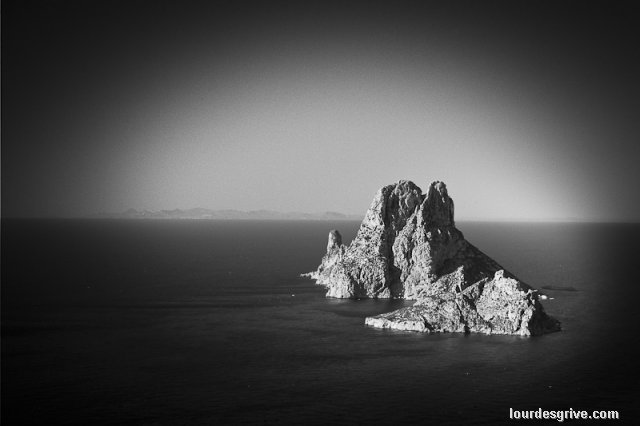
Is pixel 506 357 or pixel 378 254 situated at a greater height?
pixel 378 254

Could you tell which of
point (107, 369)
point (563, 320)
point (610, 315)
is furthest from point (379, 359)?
point (610, 315)

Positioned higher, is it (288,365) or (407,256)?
(407,256)

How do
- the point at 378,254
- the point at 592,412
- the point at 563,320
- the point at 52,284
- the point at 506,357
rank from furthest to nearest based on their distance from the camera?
the point at 52,284, the point at 378,254, the point at 563,320, the point at 506,357, the point at 592,412

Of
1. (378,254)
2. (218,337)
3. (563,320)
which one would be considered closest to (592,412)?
(563,320)

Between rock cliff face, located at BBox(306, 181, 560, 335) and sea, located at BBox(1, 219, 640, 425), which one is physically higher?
rock cliff face, located at BBox(306, 181, 560, 335)

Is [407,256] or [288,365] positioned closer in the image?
[288,365]

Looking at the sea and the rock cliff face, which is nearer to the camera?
the sea

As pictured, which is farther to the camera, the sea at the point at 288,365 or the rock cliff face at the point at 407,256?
the rock cliff face at the point at 407,256

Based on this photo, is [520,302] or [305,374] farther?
[520,302]

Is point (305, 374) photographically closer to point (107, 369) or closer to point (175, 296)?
point (107, 369)

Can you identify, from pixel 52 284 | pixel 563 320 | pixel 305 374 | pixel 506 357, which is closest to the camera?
pixel 305 374

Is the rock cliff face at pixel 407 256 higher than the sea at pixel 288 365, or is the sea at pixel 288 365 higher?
the rock cliff face at pixel 407 256
